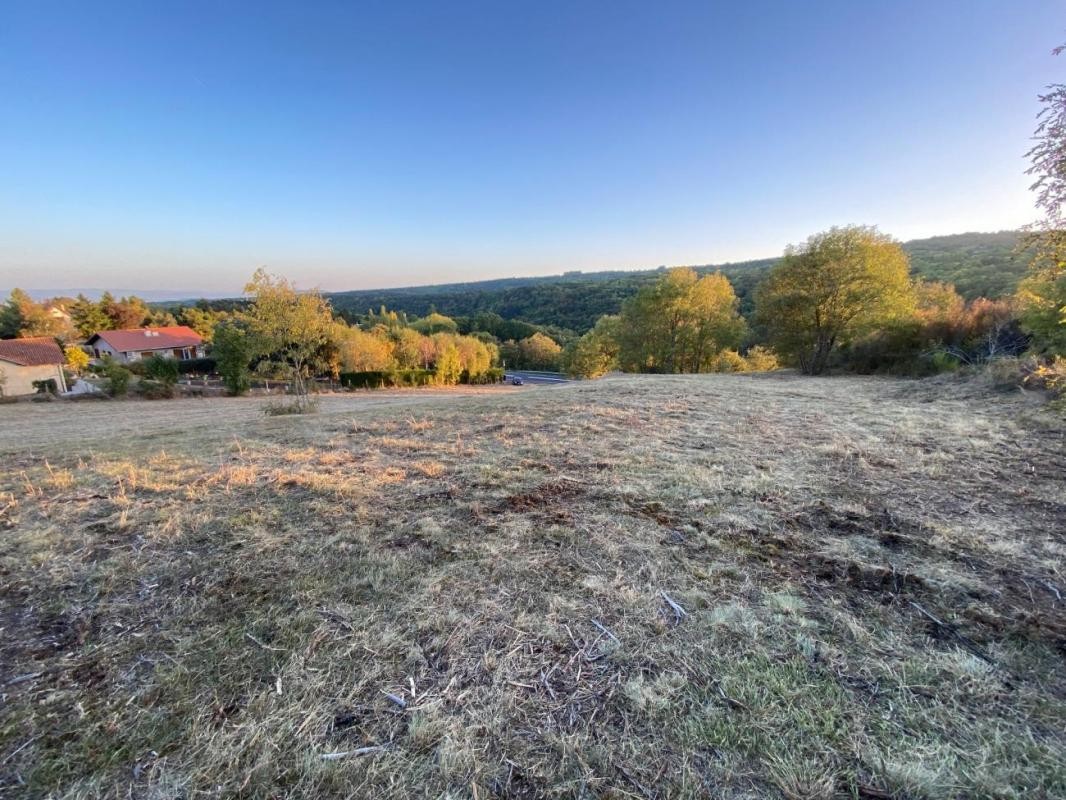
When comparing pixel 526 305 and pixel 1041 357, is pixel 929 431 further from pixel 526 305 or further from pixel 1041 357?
pixel 526 305

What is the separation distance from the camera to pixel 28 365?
23078 mm

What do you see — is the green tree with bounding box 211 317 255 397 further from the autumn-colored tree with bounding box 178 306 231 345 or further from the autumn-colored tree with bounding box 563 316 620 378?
the autumn-colored tree with bounding box 178 306 231 345

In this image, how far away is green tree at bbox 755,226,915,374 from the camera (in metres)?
14.6

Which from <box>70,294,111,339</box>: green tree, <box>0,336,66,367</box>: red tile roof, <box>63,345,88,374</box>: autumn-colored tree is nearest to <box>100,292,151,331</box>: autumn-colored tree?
<box>70,294,111,339</box>: green tree

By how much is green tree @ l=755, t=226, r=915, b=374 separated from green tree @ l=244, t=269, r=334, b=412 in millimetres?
17009

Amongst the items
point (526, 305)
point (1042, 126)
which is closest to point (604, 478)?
point (1042, 126)

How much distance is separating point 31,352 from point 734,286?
58769 millimetres

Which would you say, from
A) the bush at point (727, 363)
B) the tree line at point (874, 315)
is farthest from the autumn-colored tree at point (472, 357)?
the tree line at point (874, 315)

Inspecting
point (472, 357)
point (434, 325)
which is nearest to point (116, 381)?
point (472, 357)

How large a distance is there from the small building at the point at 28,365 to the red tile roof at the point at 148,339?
16.3 m

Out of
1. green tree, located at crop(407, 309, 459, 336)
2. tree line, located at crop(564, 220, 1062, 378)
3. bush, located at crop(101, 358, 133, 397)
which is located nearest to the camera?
tree line, located at crop(564, 220, 1062, 378)

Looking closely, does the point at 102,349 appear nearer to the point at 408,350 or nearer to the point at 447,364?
the point at 408,350

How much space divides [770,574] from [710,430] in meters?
3.53

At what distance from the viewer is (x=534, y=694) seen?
1.60 meters
